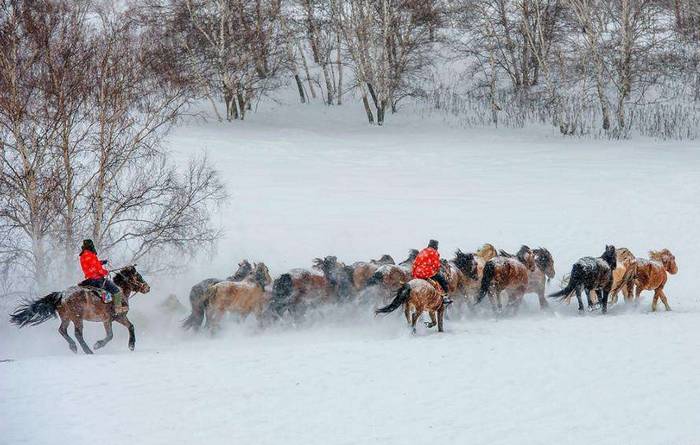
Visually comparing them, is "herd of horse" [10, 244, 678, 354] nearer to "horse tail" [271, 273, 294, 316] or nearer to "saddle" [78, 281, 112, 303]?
"horse tail" [271, 273, 294, 316]

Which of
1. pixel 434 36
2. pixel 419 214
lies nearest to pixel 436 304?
pixel 419 214

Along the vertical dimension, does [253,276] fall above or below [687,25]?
below

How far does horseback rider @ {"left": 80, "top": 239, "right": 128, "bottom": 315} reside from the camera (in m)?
13.5

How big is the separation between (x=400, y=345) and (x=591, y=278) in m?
5.06

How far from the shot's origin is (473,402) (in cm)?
1038

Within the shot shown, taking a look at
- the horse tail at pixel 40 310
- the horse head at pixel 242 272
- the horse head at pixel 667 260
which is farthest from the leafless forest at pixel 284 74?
the horse head at pixel 667 260

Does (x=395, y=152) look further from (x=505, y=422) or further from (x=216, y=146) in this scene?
(x=505, y=422)

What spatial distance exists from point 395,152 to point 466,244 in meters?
10.4

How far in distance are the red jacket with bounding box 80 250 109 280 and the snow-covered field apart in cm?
148

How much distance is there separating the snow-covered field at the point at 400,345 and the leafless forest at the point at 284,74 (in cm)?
236

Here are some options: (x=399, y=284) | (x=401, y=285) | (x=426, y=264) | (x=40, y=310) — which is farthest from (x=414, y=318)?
(x=40, y=310)

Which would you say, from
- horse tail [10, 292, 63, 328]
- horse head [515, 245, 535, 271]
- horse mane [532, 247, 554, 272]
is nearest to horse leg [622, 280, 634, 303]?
horse mane [532, 247, 554, 272]

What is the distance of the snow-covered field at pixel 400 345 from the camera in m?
9.63

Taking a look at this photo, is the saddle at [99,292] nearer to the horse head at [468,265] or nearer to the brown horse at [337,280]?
the brown horse at [337,280]
